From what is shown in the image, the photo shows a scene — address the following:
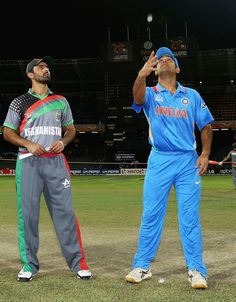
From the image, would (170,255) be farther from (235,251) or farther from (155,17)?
(155,17)

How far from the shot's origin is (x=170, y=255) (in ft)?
18.5

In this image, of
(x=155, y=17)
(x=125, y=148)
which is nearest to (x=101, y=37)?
(x=155, y=17)

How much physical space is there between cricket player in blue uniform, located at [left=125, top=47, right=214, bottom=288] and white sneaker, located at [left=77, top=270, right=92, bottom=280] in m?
0.43

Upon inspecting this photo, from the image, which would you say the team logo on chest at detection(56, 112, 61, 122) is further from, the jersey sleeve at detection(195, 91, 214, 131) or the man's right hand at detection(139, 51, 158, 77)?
the jersey sleeve at detection(195, 91, 214, 131)

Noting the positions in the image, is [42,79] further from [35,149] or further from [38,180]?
[38,180]

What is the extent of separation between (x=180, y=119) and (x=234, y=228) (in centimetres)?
409

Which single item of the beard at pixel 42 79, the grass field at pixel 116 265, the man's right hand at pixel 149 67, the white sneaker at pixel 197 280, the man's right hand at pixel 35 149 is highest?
the man's right hand at pixel 149 67

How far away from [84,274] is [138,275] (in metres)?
0.58

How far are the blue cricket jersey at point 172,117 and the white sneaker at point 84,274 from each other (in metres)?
1.52

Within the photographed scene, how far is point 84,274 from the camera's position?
449 centimetres

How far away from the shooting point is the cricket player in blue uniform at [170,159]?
173 inches

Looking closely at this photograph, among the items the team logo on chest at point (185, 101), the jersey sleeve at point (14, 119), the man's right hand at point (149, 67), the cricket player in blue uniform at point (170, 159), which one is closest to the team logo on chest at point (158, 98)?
the cricket player in blue uniform at point (170, 159)

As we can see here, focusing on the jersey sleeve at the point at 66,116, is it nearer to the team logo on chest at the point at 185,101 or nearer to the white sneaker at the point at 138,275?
the team logo on chest at the point at 185,101

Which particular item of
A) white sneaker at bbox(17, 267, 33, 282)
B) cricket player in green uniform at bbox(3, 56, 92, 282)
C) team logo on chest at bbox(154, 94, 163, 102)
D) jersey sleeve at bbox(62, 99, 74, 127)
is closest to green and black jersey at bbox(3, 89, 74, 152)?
cricket player in green uniform at bbox(3, 56, 92, 282)
